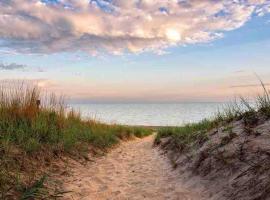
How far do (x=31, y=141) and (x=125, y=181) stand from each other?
2.23 m

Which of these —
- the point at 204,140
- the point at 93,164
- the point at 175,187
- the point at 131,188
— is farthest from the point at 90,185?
the point at 204,140

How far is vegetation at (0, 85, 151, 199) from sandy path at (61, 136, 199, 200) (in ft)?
2.31

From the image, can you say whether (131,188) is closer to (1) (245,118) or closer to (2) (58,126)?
(1) (245,118)

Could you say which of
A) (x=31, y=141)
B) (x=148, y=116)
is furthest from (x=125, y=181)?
(x=148, y=116)

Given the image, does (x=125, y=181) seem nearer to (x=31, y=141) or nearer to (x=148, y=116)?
(x=31, y=141)

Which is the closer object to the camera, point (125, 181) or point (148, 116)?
point (125, 181)

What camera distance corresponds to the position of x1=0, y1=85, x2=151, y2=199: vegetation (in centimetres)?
534

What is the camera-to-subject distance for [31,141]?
7570 mm

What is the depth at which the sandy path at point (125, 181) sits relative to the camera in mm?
→ 5945

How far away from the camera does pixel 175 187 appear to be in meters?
6.39

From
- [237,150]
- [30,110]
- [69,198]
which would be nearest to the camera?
[69,198]

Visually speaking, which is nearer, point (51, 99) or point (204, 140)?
point (204, 140)

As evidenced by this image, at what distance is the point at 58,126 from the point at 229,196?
6.19m

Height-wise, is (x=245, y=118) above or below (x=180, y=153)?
above
